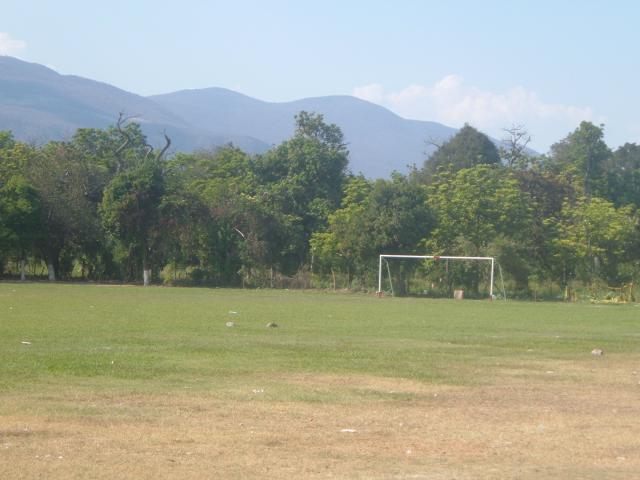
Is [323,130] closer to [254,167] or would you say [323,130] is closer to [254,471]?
[254,167]

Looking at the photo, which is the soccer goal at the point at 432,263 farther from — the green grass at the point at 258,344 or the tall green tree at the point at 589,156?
the tall green tree at the point at 589,156

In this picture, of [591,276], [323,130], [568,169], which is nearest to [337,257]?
[591,276]

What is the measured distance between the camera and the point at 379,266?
61.6m

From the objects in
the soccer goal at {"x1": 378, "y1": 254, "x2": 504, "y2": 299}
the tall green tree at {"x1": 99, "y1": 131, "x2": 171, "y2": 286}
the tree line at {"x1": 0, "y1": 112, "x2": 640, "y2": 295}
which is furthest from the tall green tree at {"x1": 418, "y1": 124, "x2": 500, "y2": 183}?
the tall green tree at {"x1": 99, "y1": 131, "x2": 171, "y2": 286}

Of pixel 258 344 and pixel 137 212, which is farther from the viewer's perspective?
pixel 137 212

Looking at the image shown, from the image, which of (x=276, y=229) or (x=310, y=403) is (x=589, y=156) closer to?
(x=276, y=229)

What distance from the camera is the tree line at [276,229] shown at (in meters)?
63.1

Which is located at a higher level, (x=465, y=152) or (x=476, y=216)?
(x=465, y=152)

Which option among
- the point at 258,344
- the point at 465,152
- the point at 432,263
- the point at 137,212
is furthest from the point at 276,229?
the point at 258,344

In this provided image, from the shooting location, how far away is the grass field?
9750mm

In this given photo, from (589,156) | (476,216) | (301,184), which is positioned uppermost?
(589,156)

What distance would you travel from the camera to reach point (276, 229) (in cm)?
6800

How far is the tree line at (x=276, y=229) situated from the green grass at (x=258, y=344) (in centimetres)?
2566

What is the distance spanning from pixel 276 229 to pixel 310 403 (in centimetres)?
5466
